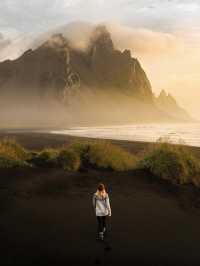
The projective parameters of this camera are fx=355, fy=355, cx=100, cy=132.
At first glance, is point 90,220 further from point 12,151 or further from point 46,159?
point 12,151

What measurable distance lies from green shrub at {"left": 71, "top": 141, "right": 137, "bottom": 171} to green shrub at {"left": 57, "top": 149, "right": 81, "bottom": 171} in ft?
2.00

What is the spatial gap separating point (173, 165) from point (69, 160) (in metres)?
6.27

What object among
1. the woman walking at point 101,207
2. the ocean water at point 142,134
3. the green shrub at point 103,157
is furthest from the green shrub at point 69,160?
the ocean water at point 142,134

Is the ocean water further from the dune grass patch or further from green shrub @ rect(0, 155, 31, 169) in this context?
green shrub @ rect(0, 155, 31, 169)

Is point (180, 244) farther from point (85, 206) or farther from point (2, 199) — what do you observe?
point (2, 199)

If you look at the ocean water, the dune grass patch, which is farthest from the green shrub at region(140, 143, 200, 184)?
the ocean water

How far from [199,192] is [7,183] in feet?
31.2

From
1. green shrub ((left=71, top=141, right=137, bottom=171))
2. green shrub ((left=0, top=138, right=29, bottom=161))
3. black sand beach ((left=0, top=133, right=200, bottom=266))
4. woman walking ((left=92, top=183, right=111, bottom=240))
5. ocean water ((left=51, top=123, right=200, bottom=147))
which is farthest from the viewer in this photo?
ocean water ((left=51, top=123, right=200, bottom=147))

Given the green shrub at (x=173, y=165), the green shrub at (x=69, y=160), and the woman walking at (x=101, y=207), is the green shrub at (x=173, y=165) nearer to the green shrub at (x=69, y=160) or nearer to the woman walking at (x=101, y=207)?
the green shrub at (x=69, y=160)

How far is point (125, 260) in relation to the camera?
10078 millimetres

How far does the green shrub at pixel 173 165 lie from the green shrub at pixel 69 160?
4135 millimetres

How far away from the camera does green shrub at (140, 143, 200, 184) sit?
18.6 metres

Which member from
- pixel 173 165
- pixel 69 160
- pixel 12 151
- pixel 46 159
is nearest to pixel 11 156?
pixel 12 151

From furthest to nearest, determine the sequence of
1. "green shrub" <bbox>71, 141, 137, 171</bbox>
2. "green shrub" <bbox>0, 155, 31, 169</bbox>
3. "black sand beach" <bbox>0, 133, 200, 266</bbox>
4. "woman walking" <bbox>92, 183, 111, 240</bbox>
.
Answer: "green shrub" <bbox>71, 141, 137, 171</bbox> → "green shrub" <bbox>0, 155, 31, 169</bbox> → "woman walking" <bbox>92, 183, 111, 240</bbox> → "black sand beach" <bbox>0, 133, 200, 266</bbox>
